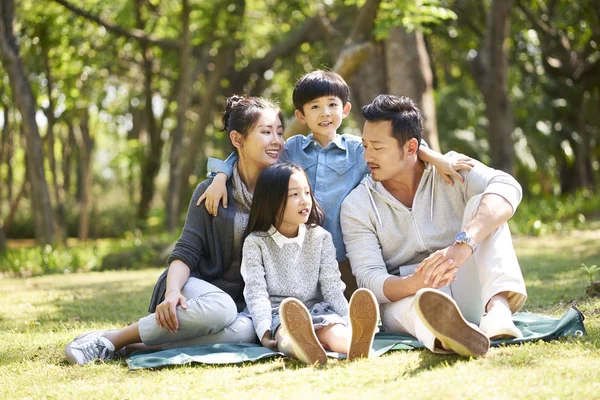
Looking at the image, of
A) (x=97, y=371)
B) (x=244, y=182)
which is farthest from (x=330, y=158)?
(x=97, y=371)

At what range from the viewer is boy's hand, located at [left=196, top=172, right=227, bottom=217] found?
3.98 metres

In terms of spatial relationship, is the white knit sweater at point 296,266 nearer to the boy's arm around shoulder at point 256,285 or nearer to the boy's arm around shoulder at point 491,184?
the boy's arm around shoulder at point 256,285

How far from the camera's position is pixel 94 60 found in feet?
44.7

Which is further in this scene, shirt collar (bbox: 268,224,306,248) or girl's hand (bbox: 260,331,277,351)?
shirt collar (bbox: 268,224,306,248)

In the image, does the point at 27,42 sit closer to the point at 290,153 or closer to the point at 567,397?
the point at 290,153

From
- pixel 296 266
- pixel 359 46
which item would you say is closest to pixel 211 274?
pixel 296 266

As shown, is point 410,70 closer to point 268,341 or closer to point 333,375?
point 268,341

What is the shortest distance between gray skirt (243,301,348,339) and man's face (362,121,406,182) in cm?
75

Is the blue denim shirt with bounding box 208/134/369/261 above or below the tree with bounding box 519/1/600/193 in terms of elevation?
below

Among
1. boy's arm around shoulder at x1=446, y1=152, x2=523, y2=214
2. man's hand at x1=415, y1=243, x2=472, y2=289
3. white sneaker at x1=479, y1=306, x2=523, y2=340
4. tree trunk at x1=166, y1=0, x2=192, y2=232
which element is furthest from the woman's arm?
tree trunk at x1=166, y1=0, x2=192, y2=232

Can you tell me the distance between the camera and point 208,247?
4.10 meters

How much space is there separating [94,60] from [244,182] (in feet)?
33.9

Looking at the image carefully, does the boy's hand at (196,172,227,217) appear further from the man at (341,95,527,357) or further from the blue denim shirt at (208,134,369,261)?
the man at (341,95,527,357)

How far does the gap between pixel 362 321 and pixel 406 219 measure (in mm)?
971
